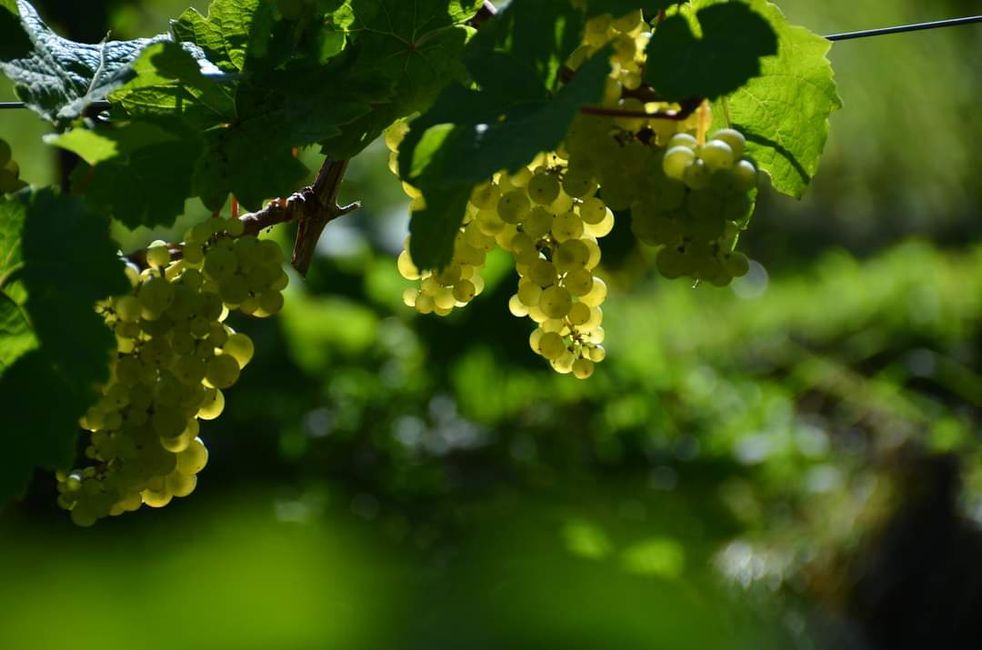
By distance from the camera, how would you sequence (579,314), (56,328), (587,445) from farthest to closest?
1. (587,445)
2. (579,314)
3. (56,328)

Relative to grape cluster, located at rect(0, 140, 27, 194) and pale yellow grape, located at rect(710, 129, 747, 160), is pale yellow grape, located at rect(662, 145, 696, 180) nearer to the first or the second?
pale yellow grape, located at rect(710, 129, 747, 160)

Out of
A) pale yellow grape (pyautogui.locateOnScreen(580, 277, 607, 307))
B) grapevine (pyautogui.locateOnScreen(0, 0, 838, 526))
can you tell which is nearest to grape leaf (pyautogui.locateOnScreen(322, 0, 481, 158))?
grapevine (pyautogui.locateOnScreen(0, 0, 838, 526))

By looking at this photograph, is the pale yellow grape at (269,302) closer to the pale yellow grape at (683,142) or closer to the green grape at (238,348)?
the green grape at (238,348)

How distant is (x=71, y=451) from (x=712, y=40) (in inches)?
9.9

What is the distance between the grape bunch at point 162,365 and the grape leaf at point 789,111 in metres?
0.20

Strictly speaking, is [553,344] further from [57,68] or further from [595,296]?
[57,68]

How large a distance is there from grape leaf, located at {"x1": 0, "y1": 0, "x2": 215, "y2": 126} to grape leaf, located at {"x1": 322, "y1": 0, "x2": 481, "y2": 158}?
7cm

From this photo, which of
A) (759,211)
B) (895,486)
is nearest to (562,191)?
(895,486)

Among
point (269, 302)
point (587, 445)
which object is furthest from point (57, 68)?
point (587, 445)

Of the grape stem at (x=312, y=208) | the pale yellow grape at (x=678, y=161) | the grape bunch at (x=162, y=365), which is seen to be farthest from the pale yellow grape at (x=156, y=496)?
the pale yellow grape at (x=678, y=161)

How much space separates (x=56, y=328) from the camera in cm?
35

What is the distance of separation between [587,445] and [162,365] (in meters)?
1.57

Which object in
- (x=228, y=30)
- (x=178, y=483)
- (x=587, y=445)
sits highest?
(x=228, y=30)

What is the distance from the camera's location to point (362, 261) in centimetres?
199
